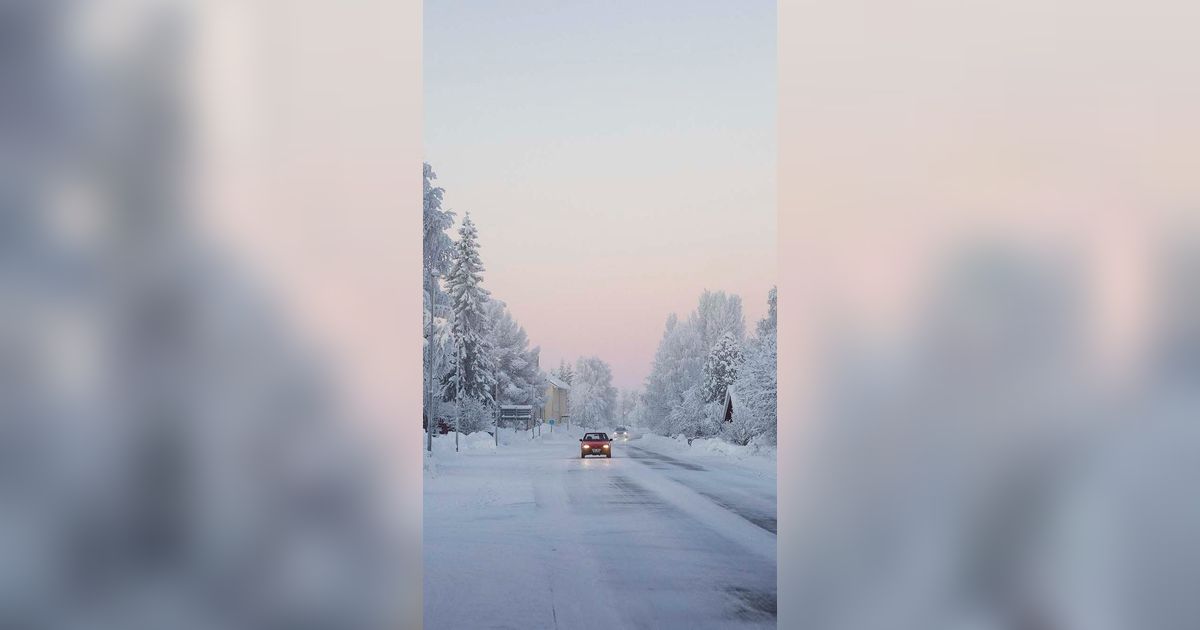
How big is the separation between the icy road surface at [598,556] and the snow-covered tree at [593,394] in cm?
11133

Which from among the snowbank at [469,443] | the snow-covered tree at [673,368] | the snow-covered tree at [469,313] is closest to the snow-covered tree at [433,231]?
the snowbank at [469,443]

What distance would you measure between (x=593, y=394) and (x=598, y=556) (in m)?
126

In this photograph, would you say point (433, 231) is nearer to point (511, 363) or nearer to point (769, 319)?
point (769, 319)

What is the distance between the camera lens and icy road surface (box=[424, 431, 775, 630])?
25.0ft

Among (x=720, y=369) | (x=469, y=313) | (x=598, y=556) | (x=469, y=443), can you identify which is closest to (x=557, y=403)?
(x=720, y=369)

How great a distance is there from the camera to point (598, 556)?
10.8 metres
